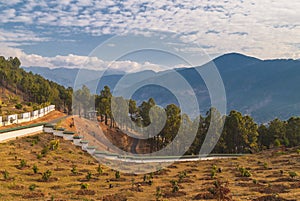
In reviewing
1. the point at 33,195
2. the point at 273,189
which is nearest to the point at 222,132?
the point at 273,189

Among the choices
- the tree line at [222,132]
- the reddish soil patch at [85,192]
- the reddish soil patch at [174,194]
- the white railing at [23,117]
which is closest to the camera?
the reddish soil patch at [174,194]

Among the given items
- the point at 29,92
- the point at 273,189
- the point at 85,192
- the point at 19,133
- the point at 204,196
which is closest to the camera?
the point at 204,196

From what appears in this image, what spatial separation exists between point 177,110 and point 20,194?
1604 inches

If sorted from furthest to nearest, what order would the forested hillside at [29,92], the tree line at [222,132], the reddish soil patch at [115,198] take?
the forested hillside at [29,92] → the tree line at [222,132] → the reddish soil patch at [115,198]

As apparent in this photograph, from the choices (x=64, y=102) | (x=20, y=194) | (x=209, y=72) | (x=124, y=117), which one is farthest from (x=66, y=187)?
(x=64, y=102)

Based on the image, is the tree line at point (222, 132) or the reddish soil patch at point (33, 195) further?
the tree line at point (222, 132)

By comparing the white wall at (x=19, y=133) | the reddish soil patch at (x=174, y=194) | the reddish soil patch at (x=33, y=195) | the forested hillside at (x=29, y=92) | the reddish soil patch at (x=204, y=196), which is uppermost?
the forested hillside at (x=29, y=92)

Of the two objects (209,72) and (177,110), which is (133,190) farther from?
(177,110)

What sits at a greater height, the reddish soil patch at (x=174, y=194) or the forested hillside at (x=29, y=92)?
the forested hillside at (x=29, y=92)

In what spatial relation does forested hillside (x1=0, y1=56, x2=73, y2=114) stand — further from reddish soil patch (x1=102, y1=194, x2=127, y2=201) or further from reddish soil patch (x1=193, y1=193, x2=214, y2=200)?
reddish soil patch (x1=193, y1=193, x2=214, y2=200)

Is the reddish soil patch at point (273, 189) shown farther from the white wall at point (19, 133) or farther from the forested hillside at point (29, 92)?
the forested hillside at point (29, 92)

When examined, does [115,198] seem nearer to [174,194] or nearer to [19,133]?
[174,194]

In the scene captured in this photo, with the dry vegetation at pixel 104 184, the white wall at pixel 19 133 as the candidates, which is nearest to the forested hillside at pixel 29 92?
the white wall at pixel 19 133

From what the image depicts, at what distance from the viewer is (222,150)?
60.3m
